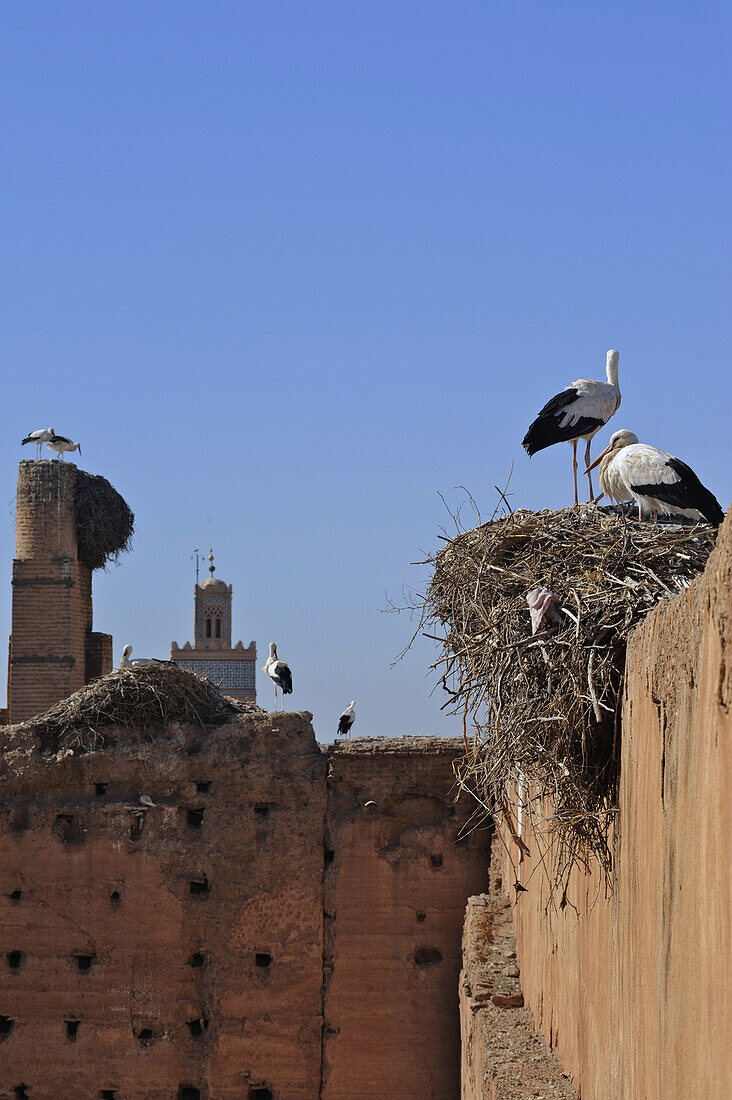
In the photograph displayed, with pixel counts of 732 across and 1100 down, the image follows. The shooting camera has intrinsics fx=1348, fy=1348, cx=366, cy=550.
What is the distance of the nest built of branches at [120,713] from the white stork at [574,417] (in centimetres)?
583

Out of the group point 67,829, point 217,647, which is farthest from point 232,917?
point 217,647

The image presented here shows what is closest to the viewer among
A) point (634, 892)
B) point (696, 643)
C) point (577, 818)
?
point (696, 643)

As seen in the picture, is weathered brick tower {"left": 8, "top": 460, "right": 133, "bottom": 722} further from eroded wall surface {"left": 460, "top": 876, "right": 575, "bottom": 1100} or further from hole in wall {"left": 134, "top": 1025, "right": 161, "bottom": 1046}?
eroded wall surface {"left": 460, "top": 876, "right": 575, "bottom": 1100}

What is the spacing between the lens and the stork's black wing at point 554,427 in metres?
7.78

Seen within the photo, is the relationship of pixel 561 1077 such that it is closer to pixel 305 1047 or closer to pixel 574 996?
pixel 574 996

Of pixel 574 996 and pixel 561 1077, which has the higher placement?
pixel 574 996

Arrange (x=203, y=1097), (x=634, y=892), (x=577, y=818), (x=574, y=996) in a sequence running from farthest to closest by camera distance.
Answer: (x=203, y=1097)
(x=574, y=996)
(x=577, y=818)
(x=634, y=892)

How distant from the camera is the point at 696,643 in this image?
301 centimetres

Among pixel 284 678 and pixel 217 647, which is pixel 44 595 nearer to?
pixel 284 678

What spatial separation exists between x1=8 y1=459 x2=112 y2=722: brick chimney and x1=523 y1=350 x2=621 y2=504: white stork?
375 inches

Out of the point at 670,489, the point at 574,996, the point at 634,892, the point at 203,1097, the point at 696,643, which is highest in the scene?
the point at 670,489

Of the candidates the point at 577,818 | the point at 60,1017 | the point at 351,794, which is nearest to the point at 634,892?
the point at 577,818

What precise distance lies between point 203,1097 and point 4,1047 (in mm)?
1852

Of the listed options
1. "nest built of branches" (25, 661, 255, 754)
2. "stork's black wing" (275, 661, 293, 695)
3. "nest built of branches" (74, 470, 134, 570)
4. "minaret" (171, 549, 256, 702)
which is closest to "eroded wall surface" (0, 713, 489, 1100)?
"nest built of branches" (25, 661, 255, 754)
